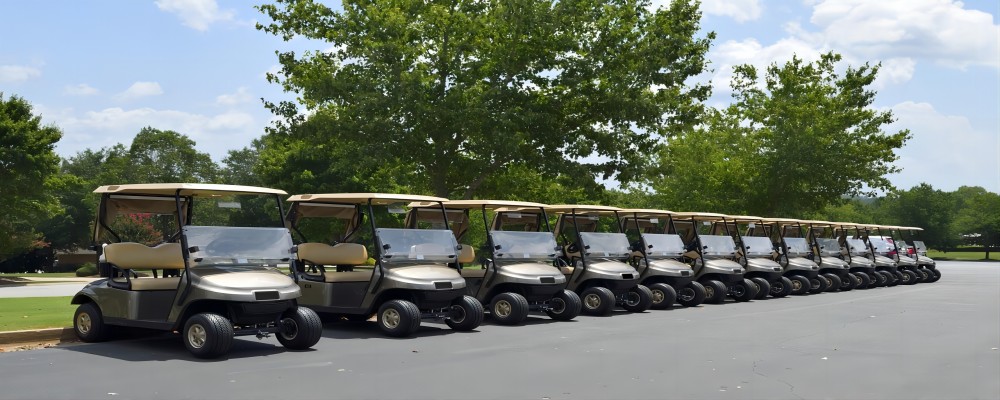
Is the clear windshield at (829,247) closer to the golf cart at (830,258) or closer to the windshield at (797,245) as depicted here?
the golf cart at (830,258)

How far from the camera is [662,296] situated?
60.3 ft

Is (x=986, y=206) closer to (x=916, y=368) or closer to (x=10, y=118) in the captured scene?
(x=10, y=118)

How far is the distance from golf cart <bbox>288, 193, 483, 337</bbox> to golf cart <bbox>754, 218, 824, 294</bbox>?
40.9ft

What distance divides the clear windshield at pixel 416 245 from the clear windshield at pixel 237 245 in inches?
81.4

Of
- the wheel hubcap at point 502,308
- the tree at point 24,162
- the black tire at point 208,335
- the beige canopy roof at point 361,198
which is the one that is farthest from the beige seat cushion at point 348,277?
the tree at point 24,162

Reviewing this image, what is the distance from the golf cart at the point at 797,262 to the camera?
24078 millimetres

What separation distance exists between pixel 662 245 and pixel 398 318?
8.18 metres

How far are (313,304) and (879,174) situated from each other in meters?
35.3

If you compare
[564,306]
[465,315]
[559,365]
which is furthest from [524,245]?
[559,365]

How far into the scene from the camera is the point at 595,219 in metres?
18.8

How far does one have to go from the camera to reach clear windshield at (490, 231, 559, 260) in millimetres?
15727

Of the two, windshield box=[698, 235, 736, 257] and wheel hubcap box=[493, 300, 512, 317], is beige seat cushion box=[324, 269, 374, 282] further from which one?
windshield box=[698, 235, 736, 257]

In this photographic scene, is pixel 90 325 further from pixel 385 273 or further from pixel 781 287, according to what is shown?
pixel 781 287

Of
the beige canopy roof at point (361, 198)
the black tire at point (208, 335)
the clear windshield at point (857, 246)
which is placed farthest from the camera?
the clear windshield at point (857, 246)
